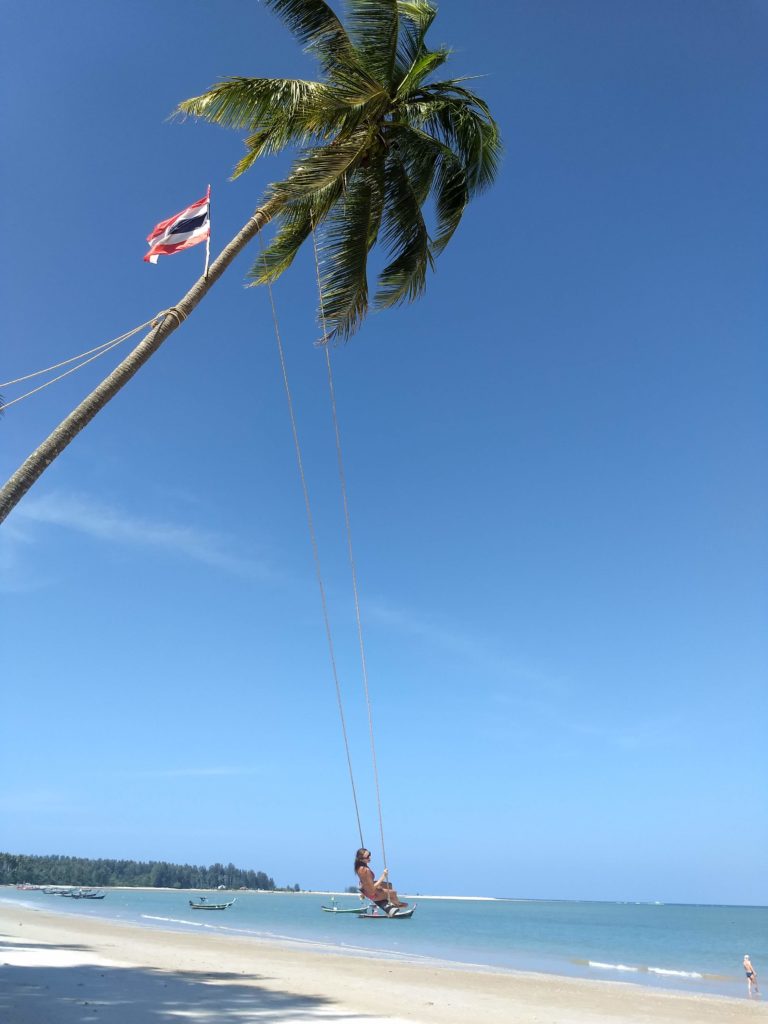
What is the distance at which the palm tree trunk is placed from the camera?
310 inches

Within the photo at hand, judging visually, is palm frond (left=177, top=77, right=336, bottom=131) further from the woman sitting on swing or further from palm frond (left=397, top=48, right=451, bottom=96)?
the woman sitting on swing

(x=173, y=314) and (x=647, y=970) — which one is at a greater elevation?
(x=173, y=314)

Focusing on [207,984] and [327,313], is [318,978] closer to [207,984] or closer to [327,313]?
[207,984]

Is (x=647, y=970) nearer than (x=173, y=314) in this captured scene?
No

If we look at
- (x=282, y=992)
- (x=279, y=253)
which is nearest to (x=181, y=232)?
(x=279, y=253)

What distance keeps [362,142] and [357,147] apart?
0.16m

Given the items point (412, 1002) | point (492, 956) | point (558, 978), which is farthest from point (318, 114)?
point (492, 956)

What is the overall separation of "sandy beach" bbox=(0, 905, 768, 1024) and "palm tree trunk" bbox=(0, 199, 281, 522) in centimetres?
769

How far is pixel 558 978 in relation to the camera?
2709 centimetres

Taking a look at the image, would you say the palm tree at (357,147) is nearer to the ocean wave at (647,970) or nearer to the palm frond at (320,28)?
the palm frond at (320,28)

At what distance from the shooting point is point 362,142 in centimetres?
1075

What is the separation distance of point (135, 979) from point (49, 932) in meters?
19.5

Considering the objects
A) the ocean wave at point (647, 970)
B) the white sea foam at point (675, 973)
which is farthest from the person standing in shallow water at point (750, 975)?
the ocean wave at point (647, 970)

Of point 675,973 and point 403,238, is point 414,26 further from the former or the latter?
point 675,973
